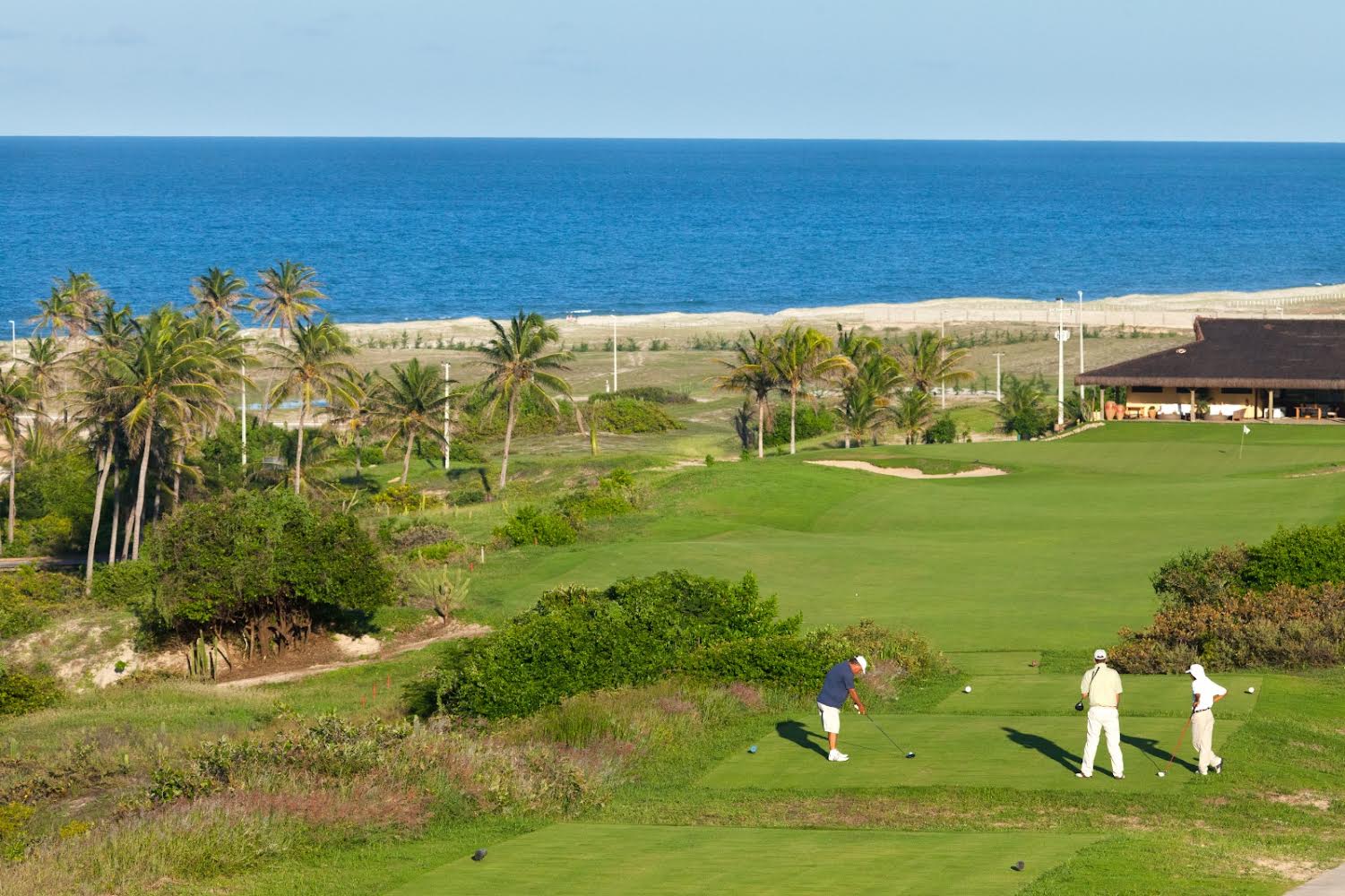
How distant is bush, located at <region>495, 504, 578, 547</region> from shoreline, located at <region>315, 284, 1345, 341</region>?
72100 mm

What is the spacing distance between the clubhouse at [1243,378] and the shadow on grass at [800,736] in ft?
166

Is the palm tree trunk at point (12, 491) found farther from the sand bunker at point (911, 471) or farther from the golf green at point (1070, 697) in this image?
the golf green at point (1070, 697)

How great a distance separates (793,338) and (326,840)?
182ft

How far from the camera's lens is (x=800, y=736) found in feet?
73.9

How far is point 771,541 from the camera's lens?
147 ft

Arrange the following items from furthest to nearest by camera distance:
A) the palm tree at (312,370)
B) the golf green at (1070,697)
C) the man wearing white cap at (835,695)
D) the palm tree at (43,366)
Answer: the palm tree at (43,366)
the palm tree at (312,370)
the golf green at (1070,697)
the man wearing white cap at (835,695)

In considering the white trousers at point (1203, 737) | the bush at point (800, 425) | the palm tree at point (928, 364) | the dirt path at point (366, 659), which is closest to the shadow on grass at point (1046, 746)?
the white trousers at point (1203, 737)

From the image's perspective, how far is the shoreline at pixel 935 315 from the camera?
414 ft

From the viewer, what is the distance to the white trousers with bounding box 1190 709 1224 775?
18.9m

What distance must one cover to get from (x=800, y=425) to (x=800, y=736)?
187 feet

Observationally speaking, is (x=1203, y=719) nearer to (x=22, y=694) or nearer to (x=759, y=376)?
(x=22, y=694)

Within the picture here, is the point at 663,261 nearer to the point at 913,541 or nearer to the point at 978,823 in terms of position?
the point at 913,541

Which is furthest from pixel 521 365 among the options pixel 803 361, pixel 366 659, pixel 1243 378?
pixel 1243 378

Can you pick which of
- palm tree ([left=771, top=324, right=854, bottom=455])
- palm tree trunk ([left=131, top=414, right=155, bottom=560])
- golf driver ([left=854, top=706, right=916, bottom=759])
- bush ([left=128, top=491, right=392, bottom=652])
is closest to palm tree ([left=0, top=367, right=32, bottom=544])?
palm tree trunk ([left=131, top=414, right=155, bottom=560])
